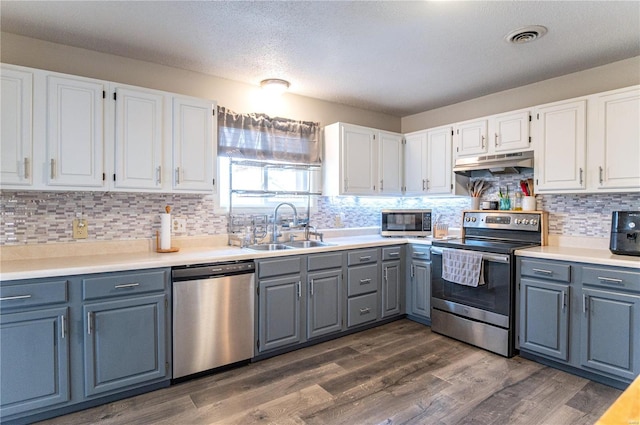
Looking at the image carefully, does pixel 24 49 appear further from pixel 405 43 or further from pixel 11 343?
pixel 405 43

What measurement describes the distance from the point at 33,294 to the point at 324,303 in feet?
6.78

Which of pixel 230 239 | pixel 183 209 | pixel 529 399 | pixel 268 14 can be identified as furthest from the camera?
pixel 230 239

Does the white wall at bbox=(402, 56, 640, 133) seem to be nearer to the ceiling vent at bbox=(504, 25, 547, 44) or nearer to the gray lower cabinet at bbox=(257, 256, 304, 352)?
the ceiling vent at bbox=(504, 25, 547, 44)

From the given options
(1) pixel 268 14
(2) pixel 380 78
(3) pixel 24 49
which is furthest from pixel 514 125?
(3) pixel 24 49

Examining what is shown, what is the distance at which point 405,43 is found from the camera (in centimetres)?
255

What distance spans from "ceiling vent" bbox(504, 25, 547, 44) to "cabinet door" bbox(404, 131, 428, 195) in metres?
1.59

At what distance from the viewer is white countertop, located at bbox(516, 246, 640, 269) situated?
2.42 meters

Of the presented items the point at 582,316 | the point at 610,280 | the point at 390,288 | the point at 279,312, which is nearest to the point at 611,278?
the point at 610,280

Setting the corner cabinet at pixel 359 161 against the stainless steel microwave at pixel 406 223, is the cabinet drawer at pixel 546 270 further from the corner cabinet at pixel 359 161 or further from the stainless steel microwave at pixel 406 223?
the corner cabinet at pixel 359 161

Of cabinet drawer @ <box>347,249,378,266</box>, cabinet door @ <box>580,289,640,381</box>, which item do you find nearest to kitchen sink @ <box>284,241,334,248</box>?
cabinet drawer @ <box>347,249,378,266</box>

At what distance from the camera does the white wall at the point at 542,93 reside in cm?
288

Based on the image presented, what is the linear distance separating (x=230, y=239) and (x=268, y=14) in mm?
1890

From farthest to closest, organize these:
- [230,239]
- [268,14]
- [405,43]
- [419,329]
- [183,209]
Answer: [419,329]
[230,239]
[183,209]
[405,43]
[268,14]

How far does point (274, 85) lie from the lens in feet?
10.9
